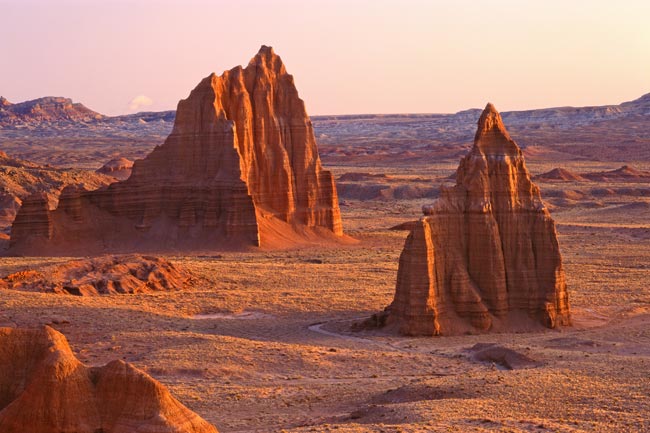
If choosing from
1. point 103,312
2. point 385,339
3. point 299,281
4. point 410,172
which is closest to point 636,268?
point 299,281

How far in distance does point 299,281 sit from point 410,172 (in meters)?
95.4

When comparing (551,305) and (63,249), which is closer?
(551,305)

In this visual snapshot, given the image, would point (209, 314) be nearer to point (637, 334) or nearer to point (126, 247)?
point (637, 334)

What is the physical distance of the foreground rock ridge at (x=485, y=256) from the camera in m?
30.4

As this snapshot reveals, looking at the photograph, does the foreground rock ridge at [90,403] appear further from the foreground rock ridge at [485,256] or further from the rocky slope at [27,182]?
the rocky slope at [27,182]

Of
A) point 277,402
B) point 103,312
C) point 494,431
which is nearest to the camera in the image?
point 494,431

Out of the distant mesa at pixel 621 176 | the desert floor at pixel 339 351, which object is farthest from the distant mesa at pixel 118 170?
the desert floor at pixel 339 351

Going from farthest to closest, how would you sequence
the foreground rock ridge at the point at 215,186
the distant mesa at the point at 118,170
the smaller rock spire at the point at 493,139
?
the distant mesa at the point at 118,170, the foreground rock ridge at the point at 215,186, the smaller rock spire at the point at 493,139

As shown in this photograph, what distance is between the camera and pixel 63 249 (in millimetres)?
50062

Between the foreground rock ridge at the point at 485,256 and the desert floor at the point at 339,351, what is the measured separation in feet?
2.83

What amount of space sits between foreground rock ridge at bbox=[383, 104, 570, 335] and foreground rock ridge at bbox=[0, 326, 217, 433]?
15.1 m

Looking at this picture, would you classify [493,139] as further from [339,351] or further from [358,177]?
[358,177]

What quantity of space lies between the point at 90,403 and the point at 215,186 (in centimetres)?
3627

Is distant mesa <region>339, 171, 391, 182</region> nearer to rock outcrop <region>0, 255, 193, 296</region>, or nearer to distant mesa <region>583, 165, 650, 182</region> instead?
distant mesa <region>583, 165, 650, 182</region>
